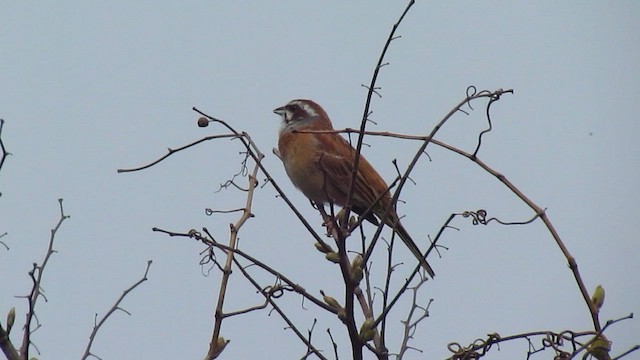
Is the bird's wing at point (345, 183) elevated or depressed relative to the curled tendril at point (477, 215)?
elevated

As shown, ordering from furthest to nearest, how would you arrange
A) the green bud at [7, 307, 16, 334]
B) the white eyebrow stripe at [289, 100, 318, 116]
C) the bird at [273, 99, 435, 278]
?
the white eyebrow stripe at [289, 100, 318, 116]
the bird at [273, 99, 435, 278]
the green bud at [7, 307, 16, 334]

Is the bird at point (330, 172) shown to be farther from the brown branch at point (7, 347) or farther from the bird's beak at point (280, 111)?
the brown branch at point (7, 347)

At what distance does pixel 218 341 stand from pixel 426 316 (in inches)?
39.2

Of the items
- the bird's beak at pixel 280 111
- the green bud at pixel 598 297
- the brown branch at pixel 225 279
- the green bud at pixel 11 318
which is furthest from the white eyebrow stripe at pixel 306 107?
the green bud at pixel 598 297

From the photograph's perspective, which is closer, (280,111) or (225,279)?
(225,279)

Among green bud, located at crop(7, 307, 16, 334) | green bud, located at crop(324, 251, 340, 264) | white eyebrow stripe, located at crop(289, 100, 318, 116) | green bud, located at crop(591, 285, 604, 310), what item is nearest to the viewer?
green bud, located at crop(591, 285, 604, 310)

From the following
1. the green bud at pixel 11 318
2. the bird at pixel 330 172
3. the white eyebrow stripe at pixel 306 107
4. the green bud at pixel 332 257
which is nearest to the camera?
the green bud at pixel 11 318

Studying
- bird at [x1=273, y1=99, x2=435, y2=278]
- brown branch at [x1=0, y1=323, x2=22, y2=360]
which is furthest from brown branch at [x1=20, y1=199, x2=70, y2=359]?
bird at [x1=273, y1=99, x2=435, y2=278]

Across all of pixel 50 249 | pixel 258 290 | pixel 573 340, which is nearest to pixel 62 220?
pixel 50 249

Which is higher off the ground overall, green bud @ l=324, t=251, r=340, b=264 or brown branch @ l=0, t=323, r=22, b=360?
green bud @ l=324, t=251, r=340, b=264

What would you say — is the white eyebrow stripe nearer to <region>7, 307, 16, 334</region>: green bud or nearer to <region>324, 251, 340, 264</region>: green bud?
<region>324, 251, 340, 264</region>: green bud

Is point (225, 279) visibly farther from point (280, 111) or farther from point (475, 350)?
point (280, 111)

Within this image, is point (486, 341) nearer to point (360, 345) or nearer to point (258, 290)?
point (360, 345)

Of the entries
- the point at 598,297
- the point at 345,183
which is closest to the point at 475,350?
the point at 598,297
